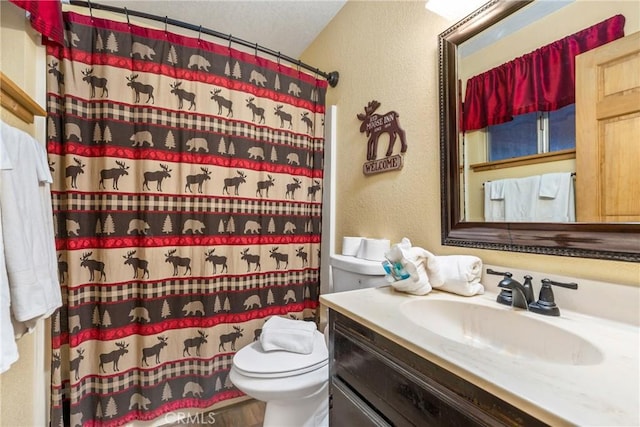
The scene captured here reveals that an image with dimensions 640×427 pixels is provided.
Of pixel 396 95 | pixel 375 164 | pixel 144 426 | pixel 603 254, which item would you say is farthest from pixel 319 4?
pixel 144 426

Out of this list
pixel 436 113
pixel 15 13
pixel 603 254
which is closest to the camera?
pixel 603 254

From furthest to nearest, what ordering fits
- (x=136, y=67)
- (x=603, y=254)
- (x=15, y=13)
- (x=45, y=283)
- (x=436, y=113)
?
(x=136, y=67)
(x=436, y=113)
(x=15, y=13)
(x=45, y=283)
(x=603, y=254)

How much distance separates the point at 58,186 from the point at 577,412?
5.88 ft

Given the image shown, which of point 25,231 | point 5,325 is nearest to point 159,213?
point 25,231

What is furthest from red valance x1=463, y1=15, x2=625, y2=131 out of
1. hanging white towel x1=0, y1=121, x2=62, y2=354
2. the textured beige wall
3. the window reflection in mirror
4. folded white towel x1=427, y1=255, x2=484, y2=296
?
hanging white towel x1=0, y1=121, x2=62, y2=354

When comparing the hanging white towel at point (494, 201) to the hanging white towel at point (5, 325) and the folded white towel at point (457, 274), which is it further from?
the hanging white towel at point (5, 325)

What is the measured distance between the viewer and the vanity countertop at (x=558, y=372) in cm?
39

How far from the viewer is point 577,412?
38cm

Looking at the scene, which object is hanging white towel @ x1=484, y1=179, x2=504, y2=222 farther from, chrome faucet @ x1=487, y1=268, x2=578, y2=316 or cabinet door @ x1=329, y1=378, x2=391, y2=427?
cabinet door @ x1=329, y1=378, x2=391, y2=427

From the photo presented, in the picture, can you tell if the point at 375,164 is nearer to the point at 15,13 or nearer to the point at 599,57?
the point at 599,57

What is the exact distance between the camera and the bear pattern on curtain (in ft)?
4.02

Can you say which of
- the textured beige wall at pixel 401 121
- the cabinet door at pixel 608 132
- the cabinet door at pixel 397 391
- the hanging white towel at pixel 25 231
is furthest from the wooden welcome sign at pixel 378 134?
the hanging white towel at pixel 25 231

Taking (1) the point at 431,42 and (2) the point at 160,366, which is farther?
(2) the point at 160,366

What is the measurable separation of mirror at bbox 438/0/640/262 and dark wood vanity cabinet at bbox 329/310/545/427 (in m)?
0.57
